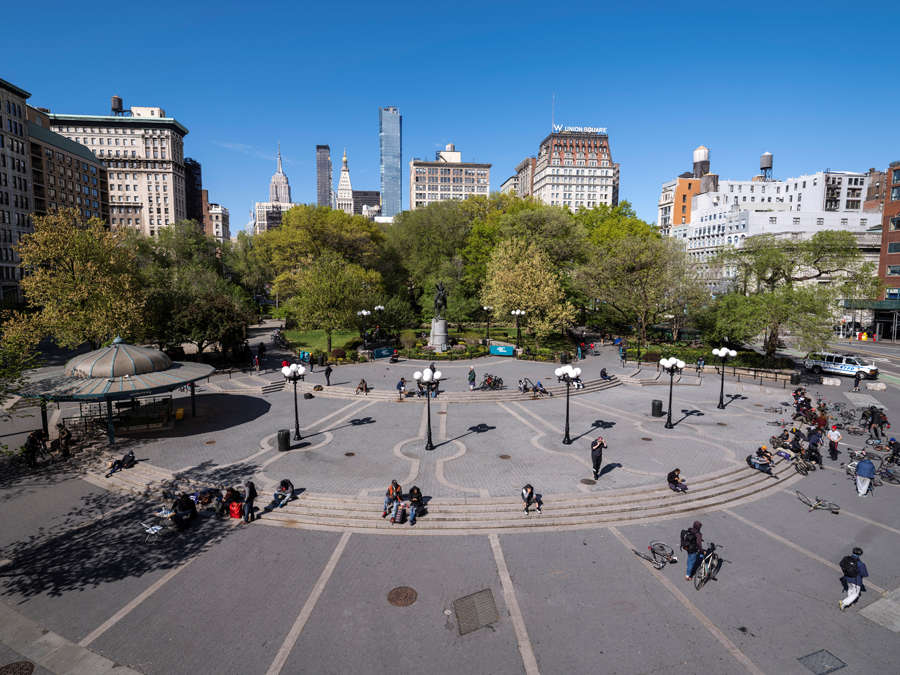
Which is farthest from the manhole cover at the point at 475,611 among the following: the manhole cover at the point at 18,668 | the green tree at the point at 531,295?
the green tree at the point at 531,295

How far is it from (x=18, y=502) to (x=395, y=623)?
1448 cm

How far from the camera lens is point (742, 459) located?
1797 centimetres

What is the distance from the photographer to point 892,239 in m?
53.7

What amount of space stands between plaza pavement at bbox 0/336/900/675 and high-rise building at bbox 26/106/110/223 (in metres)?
70.9

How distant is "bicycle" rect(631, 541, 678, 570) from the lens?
11367mm

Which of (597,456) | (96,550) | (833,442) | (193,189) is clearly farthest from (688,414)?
(193,189)

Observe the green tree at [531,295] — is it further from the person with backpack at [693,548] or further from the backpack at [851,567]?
the backpack at [851,567]

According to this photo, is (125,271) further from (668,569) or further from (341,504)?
(668,569)

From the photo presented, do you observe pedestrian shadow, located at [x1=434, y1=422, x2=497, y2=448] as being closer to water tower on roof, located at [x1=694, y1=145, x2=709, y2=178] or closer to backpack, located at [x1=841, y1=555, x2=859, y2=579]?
backpack, located at [x1=841, y1=555, x2=859, y2=579]

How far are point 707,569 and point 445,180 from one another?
6560 inches

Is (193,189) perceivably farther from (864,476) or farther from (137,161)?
(864,476)

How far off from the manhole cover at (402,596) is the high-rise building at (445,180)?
16097 centimetres

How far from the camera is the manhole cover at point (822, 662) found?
8.17m

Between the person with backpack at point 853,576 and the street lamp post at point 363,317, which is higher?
the street lamp post at point 363,317
